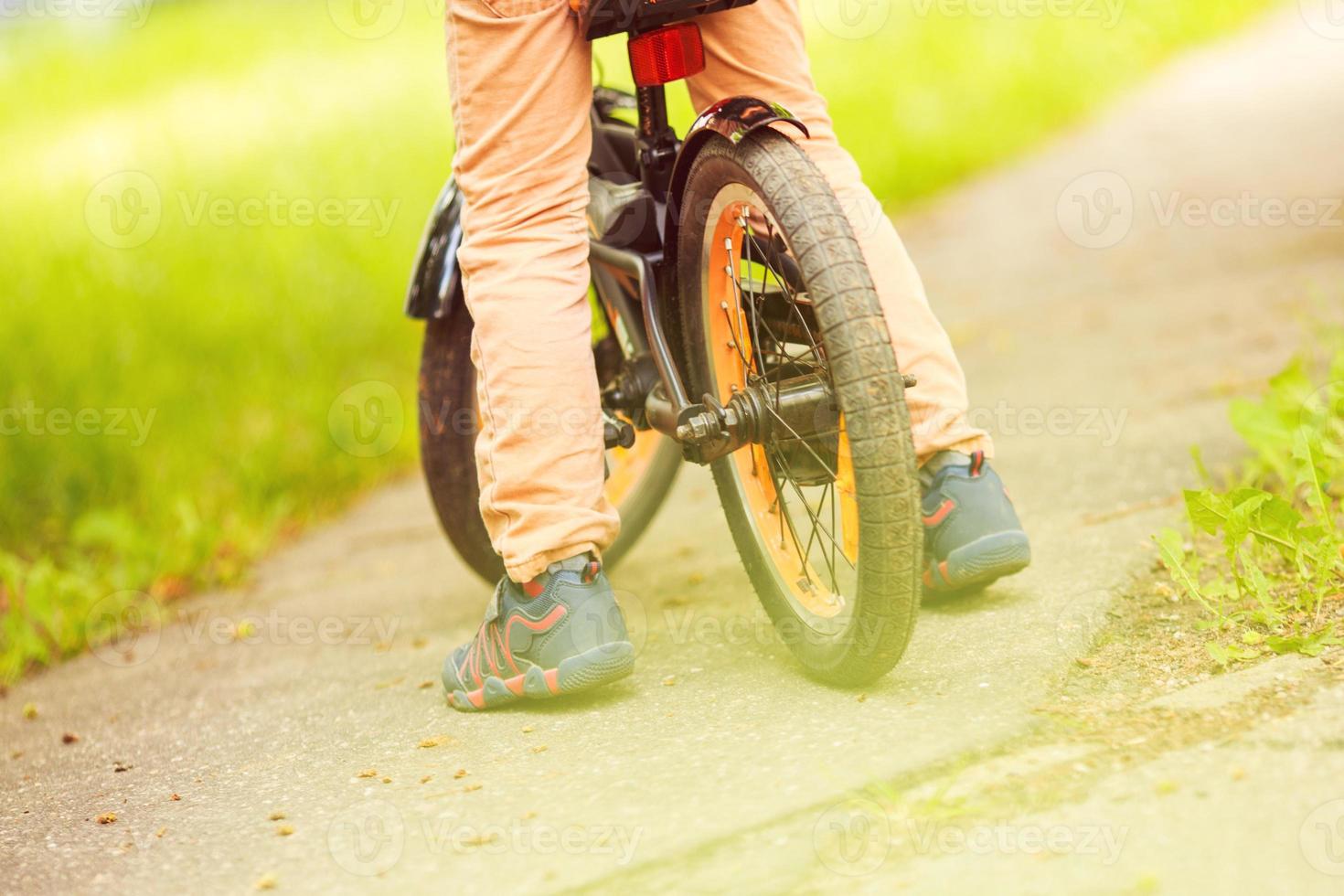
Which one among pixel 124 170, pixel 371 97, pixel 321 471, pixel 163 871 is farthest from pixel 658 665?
pixel 371 97

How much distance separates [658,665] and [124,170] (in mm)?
6692

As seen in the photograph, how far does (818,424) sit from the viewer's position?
72.7 inches

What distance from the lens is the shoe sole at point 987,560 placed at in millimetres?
2031

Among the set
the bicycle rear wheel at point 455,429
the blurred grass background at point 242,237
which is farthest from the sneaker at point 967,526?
the blurred grass background at point 242,237

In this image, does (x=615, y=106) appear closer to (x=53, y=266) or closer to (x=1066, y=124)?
(x=53, y=266)

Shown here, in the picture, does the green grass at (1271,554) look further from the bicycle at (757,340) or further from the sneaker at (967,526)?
the bicycle at (757,340)

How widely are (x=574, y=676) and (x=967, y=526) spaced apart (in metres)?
0.63

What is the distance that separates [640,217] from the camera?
2.17 metres

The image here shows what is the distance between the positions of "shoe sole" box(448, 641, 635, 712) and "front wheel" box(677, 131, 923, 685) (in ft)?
0.81

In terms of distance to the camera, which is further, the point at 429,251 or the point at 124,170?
the point at 124,170

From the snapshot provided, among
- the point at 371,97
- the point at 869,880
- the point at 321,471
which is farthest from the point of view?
the point at 371,97

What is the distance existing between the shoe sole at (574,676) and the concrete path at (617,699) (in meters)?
0.05

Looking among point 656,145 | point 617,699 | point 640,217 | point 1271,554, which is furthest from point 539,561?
point 1271,554

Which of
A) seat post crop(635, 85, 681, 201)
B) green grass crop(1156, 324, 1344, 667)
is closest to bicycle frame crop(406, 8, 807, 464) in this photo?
seat post crop(635, 85, 681, 201)
